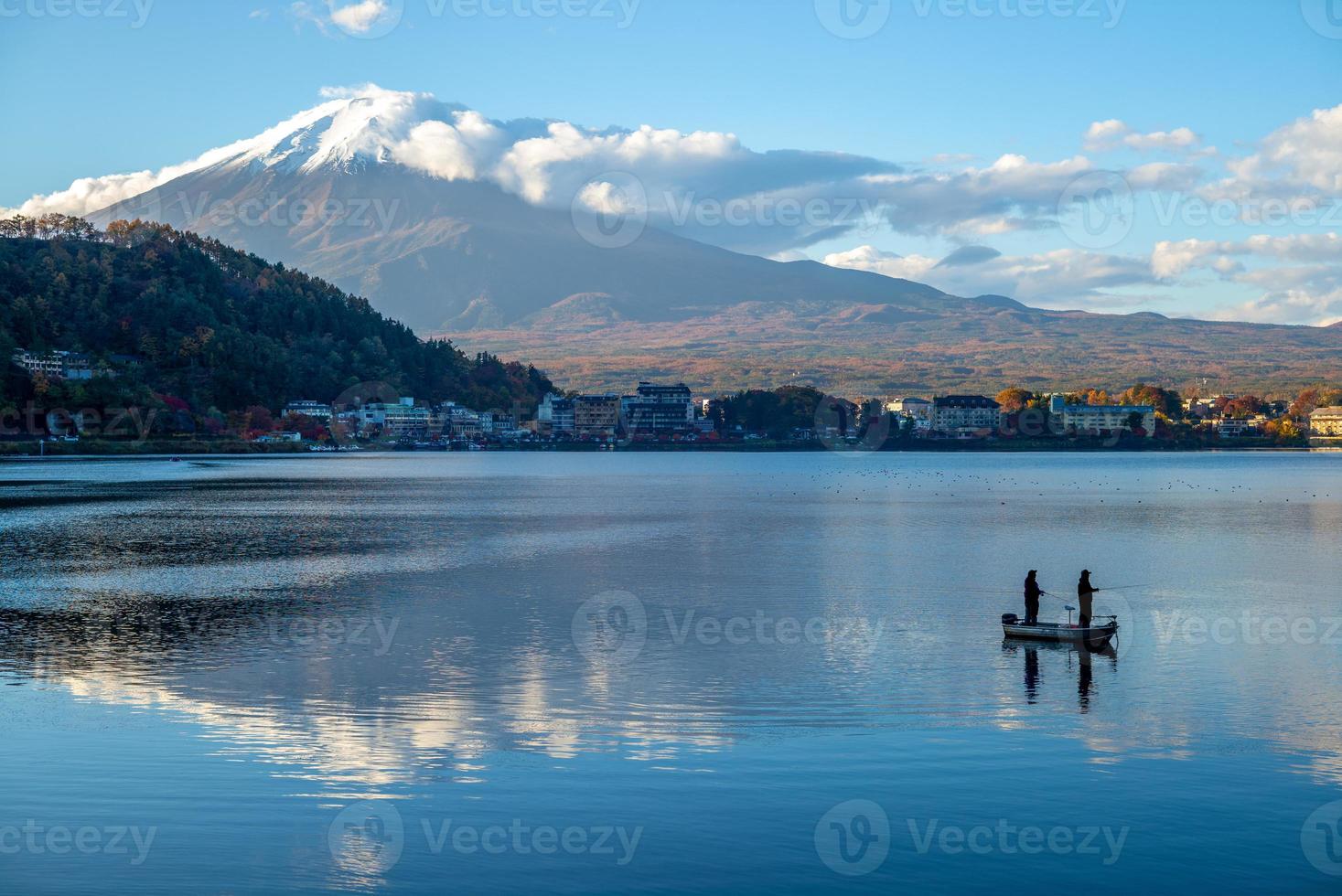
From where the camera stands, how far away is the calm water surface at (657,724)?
44.1 ft

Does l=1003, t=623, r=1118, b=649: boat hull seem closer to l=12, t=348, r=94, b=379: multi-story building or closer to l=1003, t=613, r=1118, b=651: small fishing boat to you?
l=1003, t=613, r=1118, b=651: small fishing boat

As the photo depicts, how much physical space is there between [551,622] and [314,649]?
5.95m

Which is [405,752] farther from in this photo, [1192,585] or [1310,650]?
[1192,585]

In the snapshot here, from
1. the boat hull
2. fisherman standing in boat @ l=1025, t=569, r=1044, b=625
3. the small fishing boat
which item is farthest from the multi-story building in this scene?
the boat hull

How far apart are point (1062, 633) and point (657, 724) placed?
10640mm

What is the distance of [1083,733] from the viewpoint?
18656mm

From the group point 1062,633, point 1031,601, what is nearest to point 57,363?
point 1031,601

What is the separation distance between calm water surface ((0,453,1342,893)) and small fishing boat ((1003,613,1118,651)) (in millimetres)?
449

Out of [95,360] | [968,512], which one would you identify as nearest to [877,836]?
[968,512]

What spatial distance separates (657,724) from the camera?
19.2 m

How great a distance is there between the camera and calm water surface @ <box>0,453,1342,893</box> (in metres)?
13.4

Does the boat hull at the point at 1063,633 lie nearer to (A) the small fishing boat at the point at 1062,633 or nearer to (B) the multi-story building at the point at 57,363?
(A) the small fishing boat at the point at 1062,633

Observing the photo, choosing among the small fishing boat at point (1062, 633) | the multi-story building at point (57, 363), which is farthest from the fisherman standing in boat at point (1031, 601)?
the multi-story building at point (57, 363)

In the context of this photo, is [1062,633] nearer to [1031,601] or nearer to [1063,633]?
[1063,633]
